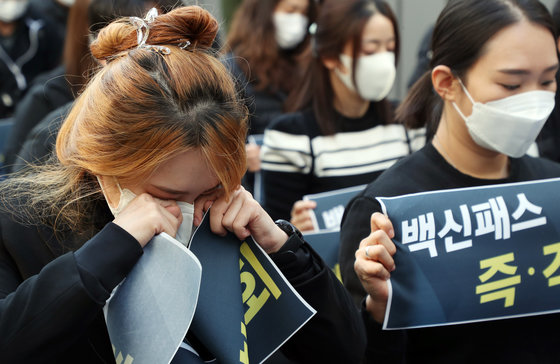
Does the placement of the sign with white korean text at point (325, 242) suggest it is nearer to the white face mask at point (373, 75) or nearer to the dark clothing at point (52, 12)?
the white face mask at point (373, 75)

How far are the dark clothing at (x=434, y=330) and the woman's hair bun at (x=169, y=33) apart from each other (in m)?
0.74

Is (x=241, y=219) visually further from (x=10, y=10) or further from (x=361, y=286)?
(x=10, y=10)

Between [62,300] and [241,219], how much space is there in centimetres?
49

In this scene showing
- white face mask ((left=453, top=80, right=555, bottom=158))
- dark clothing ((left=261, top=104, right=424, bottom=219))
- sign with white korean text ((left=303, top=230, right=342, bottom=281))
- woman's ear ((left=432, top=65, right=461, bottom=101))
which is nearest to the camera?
white face mask ((left=453, top=80, right=555, bottom=158))

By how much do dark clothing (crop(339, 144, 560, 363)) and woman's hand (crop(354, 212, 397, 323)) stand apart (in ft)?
0.42

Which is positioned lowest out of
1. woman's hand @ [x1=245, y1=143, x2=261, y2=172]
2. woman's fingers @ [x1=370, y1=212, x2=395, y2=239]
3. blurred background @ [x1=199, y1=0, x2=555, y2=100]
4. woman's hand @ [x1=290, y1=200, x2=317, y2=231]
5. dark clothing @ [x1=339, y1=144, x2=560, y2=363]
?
blurred background @ [x1=199, y1=0, x2=555, y2=100]

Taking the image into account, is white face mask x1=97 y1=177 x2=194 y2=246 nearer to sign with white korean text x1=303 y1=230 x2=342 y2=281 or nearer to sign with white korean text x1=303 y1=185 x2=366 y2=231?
sign with white korean text x1=303 y1=230 x2=342 y2=281

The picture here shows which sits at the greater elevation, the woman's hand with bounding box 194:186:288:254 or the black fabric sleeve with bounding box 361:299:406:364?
the woman's hand with bounding box 194:186:288:254

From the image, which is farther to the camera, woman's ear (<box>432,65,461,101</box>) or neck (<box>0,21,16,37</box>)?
neck (<box>0,21,16,37</box>)

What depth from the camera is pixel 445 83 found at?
2709mm

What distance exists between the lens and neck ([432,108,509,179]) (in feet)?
8.52

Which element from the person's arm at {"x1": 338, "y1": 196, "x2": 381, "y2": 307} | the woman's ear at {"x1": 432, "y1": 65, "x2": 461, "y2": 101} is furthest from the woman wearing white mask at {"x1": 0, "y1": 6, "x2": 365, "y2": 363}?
the woman's ear at {"x1": 432, "y1": 65, "x2": 461, "y2": 101}

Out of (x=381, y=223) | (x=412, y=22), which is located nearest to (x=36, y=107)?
(x=381, y=223)

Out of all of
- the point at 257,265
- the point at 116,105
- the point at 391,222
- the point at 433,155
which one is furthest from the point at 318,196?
the point at 116,105
